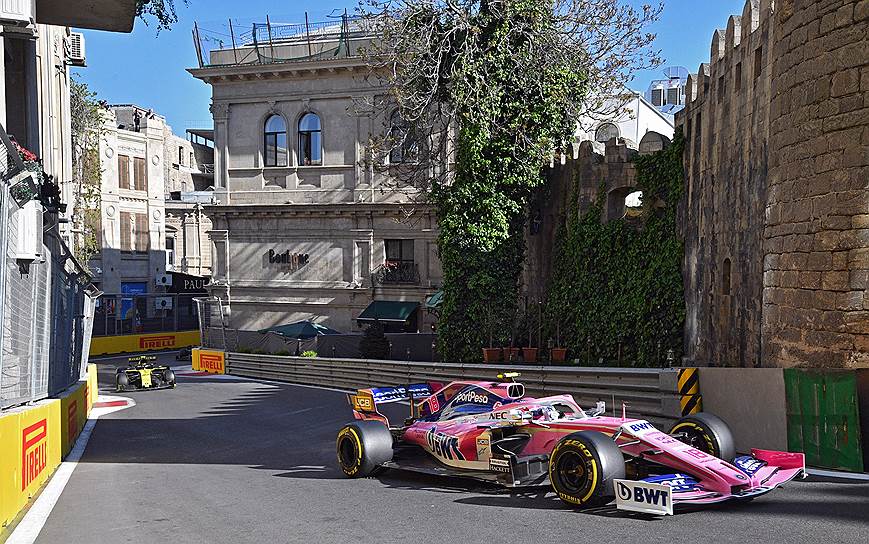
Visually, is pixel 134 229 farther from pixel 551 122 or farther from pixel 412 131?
pixel 551 122

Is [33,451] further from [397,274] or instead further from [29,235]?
[397,274]

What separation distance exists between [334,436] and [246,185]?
26.4 meters

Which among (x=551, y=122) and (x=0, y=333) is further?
(x=551, y=122)

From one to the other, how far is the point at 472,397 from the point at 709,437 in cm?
323

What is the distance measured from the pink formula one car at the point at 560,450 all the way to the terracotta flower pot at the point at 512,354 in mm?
11663

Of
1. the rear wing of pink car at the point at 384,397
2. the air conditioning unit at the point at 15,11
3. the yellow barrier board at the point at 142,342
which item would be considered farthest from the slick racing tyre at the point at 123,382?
the rear wing of pink car at the point at 384,397

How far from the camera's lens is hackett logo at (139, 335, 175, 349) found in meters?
47.5

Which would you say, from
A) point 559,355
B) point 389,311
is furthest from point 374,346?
point 559,355

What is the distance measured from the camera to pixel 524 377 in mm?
17406

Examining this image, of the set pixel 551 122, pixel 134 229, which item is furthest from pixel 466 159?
pixel 134 229

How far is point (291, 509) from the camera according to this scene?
10055mm

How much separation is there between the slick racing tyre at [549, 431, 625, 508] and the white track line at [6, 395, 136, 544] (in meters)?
5.38

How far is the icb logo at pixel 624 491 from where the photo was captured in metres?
8.61

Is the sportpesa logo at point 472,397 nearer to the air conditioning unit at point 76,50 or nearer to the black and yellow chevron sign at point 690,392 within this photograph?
the black and yellow chevron sign at point 690,392
